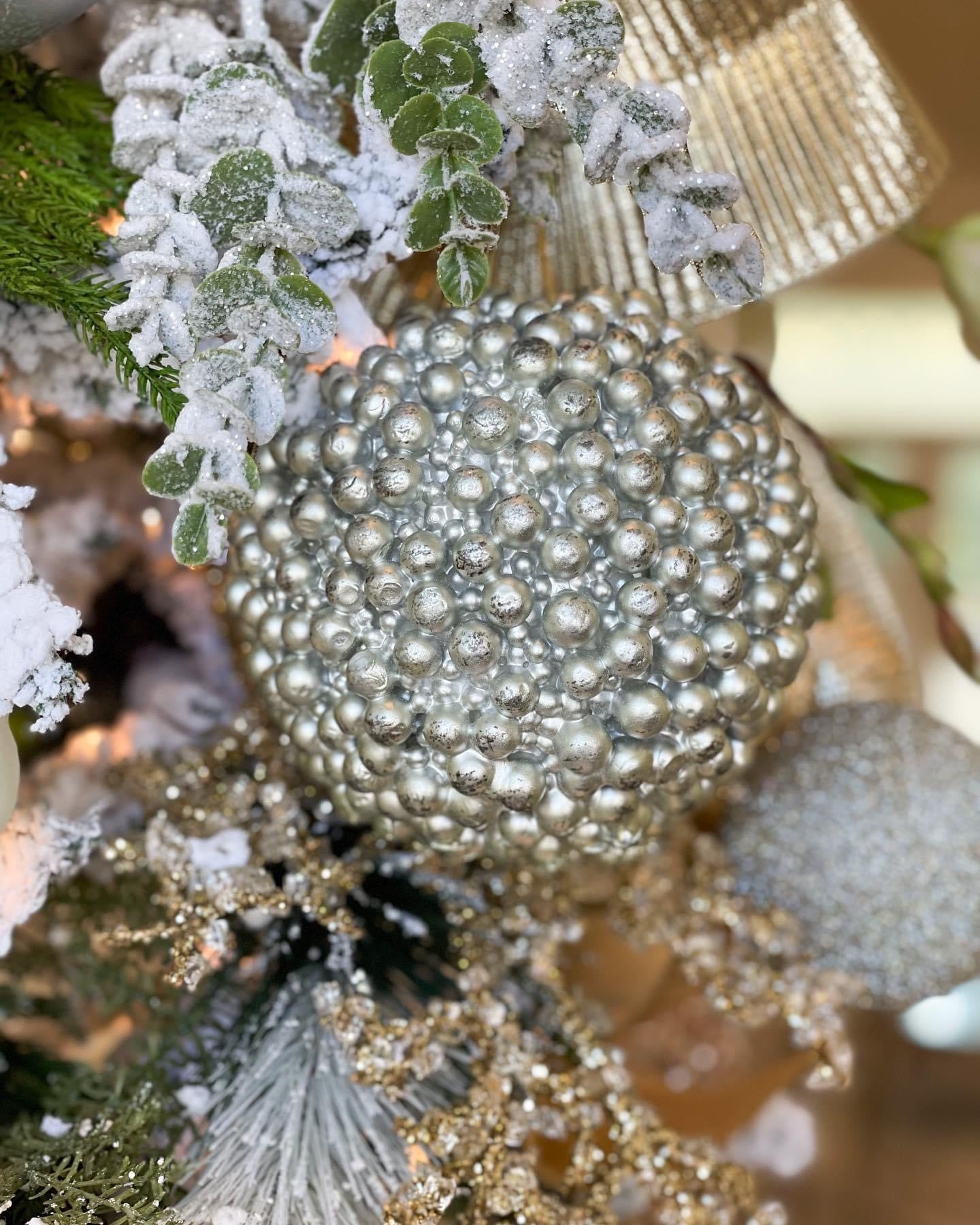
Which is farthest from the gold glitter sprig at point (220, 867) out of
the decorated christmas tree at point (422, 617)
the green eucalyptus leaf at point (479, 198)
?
the green eucalyptus leaf at point (479, 198)

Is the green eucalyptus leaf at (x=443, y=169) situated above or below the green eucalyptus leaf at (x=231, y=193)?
below

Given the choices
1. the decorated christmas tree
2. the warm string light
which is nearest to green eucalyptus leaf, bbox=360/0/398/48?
the decorated christmas tree

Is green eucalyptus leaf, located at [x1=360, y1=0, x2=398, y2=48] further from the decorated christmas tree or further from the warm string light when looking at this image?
the warm string light

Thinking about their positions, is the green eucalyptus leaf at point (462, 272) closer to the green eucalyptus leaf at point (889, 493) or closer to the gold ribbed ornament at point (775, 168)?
the gold ribbed ornament at point (775, 168)

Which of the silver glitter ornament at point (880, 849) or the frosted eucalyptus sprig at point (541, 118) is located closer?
the frosted eucalyptus sprig at point (541, 118)

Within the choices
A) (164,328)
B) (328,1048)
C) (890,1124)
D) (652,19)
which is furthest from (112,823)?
(890,1124)

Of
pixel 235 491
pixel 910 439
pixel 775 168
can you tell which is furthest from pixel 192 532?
pixel 910 439
